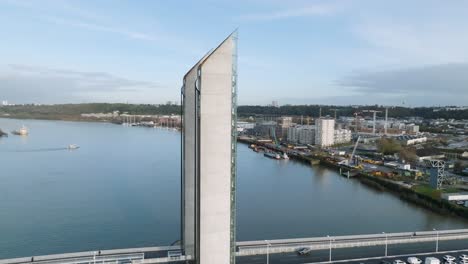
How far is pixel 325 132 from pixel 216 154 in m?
14.2

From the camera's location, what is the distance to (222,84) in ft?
8.17

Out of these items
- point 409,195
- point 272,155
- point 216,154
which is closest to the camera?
point 216,154

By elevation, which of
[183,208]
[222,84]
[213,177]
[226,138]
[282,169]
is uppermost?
[222,84]

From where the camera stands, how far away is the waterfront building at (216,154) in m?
2.47

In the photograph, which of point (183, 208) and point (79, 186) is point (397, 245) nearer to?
point (183, 208)

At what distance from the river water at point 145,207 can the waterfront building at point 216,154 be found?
7.10 ft

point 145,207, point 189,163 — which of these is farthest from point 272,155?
point 189,163

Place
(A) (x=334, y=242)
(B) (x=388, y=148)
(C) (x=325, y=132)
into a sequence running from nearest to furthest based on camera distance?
(A) (x=334, y=242)
(B) (x=388, y=148)
(C) (x=325, y=132)

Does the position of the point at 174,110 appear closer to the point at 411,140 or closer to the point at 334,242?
the point at 411,140

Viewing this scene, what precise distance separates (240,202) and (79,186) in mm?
3335

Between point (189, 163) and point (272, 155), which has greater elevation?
point (189, 163)

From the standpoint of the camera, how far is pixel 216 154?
2.52 metres

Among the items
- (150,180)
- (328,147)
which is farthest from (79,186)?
(328,147)

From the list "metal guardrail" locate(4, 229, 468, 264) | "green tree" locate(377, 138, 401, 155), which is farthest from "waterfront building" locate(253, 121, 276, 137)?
"metal guardrail" locate(4, 229, 468, 264)
